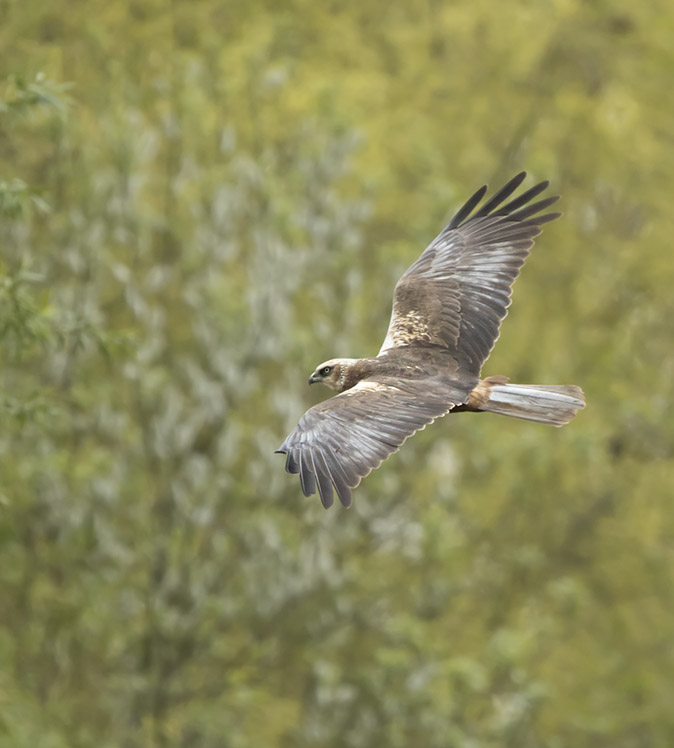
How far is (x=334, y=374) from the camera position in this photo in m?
8.46

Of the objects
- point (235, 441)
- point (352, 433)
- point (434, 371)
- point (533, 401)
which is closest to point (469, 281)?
point (434, 371)

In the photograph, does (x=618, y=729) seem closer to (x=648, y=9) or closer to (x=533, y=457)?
(x=533, y=457)

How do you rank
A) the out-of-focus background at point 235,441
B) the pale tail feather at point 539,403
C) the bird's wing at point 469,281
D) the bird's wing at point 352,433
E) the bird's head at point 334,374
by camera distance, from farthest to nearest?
the out-of-focus background at point 235,441
the bird's wing at point 469,281
the bird's head at point 334,374
the pale tail feather at point 539,403
the bird's wing at point 352,433

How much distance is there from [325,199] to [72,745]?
18.8ft

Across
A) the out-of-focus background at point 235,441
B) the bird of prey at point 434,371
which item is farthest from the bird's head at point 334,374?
the out-of-focus background at point 235,441

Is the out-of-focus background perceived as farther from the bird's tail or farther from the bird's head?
the bird's tail

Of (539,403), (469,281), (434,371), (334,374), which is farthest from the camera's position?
(469,281)

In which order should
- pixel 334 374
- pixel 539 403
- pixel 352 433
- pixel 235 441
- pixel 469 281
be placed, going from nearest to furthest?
pixel 352 433, pixel 539 403, pixel 334 374, pixel 469 281, pixel 235 441

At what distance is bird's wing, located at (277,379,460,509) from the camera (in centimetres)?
690

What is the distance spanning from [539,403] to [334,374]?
1213 millimetres

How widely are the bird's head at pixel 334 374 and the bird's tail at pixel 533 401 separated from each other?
77 cm

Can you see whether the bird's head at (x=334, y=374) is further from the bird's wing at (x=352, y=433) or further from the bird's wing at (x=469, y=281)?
the bird's wing at (x=352, y=433)

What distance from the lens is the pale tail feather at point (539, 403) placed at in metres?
7.80

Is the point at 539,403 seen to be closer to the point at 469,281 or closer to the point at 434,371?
the point at 434,371
